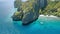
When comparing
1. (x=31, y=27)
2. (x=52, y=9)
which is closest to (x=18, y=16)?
(x=31, y=27)

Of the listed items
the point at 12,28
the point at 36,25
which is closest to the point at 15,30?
the point at 12,28

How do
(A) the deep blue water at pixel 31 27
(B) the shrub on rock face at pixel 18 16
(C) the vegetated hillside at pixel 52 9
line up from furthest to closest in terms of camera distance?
1. (C) the vegetated hillside at pixel 52 9
2. (B) the shrub on rock face at pixel 18 16
3. (A) the deep blue water at pixel 31 27

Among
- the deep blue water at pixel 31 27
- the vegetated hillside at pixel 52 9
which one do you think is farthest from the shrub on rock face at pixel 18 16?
the vegetated hillside at pixel 52 9

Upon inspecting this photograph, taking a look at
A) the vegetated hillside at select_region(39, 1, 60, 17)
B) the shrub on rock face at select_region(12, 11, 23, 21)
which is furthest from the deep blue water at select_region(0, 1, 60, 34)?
the vegetated hillside at select_region(39, 1, 60, 17)

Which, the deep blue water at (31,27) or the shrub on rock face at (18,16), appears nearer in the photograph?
the deep blue water at (31,27)

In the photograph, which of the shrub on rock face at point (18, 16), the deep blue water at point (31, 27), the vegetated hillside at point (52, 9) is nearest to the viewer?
the deep blue water at point (31, 27)

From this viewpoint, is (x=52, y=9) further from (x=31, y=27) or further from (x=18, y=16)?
(x=31, y=27)

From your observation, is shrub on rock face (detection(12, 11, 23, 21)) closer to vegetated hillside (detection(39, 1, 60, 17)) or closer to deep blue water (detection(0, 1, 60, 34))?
deep blue water (detection(0, 1, 60, 34))

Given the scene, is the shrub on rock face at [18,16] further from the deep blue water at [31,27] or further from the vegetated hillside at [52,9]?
the vegetated hillside at [52,9]

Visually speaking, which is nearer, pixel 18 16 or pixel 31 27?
pixel 31 27

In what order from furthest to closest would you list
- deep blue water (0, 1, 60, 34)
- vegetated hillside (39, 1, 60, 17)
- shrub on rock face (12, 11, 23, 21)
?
vegetated hillside (39, 1, 60, 17), shrub on rock face (12, 11, 23, 21), deep blue water (0, 1, 60, 34)

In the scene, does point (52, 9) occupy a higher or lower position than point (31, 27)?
higher

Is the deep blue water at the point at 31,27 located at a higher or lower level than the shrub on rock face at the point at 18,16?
lower

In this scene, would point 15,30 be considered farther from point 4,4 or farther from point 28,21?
point 4,4
